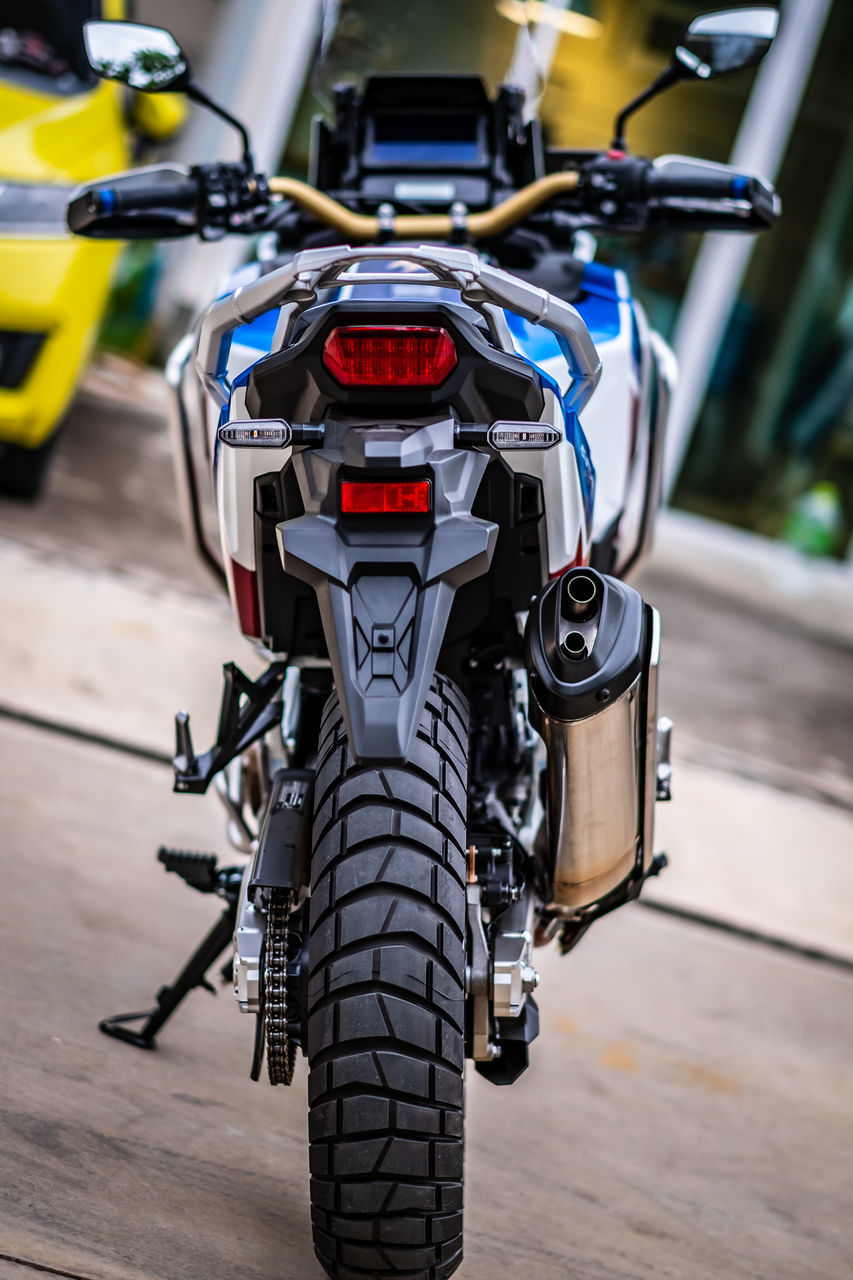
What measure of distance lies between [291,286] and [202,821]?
82.4 inches

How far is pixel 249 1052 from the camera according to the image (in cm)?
244

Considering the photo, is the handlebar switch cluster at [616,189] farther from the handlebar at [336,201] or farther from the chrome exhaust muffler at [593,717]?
the chrome exhaust muffler at [593,717]

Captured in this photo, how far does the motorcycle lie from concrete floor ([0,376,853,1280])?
28 cm

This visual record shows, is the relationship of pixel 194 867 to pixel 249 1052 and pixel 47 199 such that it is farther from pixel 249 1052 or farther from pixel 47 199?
pixel 47 199

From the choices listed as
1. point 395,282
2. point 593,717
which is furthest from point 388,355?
point 593,717

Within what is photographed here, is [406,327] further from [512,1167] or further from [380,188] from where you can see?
[512,1167]

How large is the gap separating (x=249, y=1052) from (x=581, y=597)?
4.02ft

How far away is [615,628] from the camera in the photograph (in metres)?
1.73

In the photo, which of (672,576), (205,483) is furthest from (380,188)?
(672,576)

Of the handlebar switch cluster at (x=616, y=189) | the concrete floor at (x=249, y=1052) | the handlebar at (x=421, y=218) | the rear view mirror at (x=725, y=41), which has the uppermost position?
the rear view mirror at (x=725, y=41)

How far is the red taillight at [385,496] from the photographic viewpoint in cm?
164

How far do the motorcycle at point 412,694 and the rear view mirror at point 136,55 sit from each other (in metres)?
0.74

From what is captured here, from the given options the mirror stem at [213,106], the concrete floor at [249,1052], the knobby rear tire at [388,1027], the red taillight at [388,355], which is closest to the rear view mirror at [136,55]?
the mirror stem at [213,106]

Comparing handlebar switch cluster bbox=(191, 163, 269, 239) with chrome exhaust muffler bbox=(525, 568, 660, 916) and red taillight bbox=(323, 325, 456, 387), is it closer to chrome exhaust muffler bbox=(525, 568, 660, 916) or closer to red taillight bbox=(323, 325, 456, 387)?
red taillight bbox=(323, 325, 456, 387)
